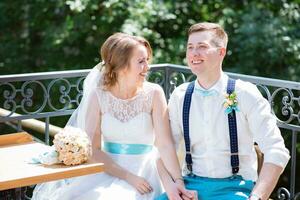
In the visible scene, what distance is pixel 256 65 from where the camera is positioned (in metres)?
7.08

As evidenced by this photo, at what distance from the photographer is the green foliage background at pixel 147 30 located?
7.00 metres

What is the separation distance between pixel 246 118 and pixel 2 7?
5.61m

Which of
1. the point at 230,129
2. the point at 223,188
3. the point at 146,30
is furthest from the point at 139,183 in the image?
the point at 146,30

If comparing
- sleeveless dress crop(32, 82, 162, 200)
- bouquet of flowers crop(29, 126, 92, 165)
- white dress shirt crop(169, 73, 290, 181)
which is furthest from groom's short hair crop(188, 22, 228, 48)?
bouquet of flowers crop(29, 126, 92, 165)

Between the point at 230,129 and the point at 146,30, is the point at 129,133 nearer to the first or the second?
the point at 230,129

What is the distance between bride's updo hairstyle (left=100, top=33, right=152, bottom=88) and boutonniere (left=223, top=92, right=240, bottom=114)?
696 millimetres

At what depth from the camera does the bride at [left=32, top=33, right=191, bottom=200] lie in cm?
371

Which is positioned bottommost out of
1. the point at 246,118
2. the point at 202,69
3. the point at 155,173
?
the point at 155,173

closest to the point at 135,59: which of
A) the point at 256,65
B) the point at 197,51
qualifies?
the point at 197,51

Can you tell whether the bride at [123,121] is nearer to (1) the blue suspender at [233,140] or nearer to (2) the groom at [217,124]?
(2) the groom at [217,124]

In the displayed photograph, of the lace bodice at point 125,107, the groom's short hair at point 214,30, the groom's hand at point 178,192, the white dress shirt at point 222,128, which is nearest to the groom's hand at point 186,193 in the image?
the groom's hand at point 178,192

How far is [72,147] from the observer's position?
10.4 feet

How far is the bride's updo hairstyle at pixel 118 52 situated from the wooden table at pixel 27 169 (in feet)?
2.06

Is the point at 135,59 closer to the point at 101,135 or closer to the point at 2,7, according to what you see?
the point at 101,135
